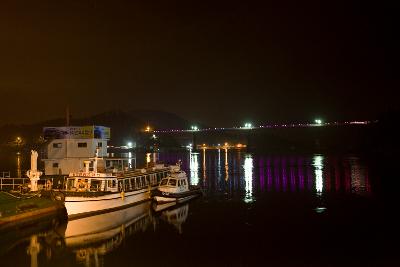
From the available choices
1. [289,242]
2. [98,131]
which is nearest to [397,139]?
[98,131]

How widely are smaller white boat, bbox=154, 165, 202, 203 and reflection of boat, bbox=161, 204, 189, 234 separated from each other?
62.6 inches

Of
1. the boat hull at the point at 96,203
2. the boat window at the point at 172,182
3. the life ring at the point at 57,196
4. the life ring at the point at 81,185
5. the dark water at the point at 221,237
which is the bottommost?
the dark water at the point at 221,237

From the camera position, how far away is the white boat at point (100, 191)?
31.5 meters

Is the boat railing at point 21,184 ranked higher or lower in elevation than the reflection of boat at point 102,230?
higher

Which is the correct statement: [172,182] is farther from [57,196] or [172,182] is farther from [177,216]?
[57,196]

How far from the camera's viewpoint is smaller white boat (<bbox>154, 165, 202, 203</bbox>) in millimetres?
39344

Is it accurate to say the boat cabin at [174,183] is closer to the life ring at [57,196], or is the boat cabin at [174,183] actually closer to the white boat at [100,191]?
the white boat at [100,191]

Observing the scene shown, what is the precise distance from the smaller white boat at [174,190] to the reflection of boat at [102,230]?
3.12 m

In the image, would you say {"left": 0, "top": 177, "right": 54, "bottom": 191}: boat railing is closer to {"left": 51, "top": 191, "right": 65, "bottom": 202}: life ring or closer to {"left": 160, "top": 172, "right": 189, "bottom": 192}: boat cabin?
{"left": 51, "top": 191, "right": 65, "bottom": 202}: life ring

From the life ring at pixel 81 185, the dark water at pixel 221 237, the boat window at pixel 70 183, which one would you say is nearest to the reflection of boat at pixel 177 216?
the dark water at pixel 221 237

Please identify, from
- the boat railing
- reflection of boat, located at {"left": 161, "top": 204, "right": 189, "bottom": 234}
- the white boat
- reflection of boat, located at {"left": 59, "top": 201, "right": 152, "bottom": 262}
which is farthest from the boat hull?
the boat railing

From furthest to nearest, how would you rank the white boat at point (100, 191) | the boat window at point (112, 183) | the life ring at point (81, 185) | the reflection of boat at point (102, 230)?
the boat window at point (112, 183), the life ring at point (81, 185), the white boat at point (100, 191), the reflection of boat at point (102, 230)

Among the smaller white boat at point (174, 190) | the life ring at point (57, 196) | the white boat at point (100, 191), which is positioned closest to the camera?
the white boat at point (100, 191)

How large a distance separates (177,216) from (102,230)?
776 centimetres
